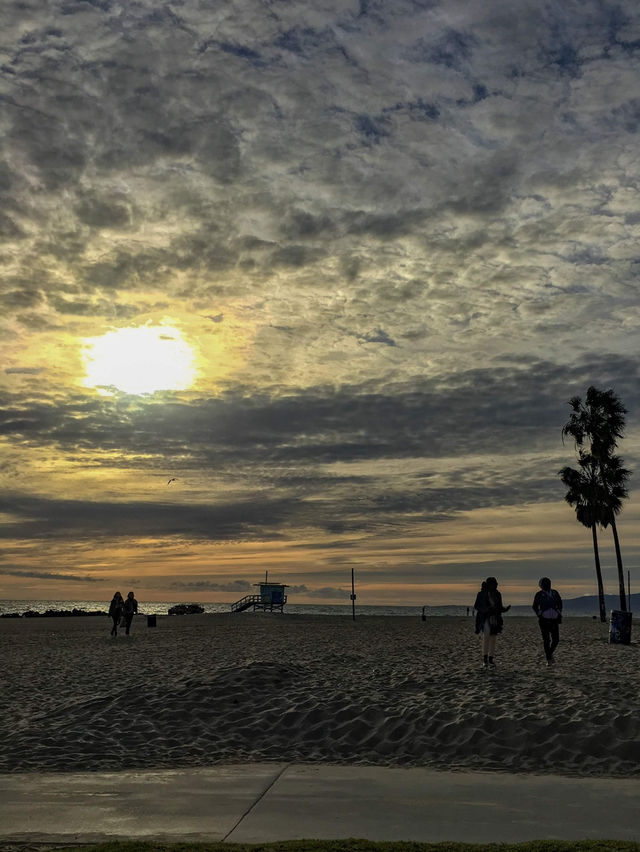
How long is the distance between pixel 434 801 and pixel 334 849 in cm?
195

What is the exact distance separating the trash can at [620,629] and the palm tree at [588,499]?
73.5 ft

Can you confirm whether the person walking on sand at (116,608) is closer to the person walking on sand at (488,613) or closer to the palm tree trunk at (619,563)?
the person walking on sand at (488,613)

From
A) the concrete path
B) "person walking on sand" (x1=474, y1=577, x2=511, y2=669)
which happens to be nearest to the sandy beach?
"person walking on sand" (x1=474, y1=577, x2=511, y2=669)

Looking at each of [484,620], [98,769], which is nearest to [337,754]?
[98,769]

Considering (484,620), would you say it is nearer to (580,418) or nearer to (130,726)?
(130,726)

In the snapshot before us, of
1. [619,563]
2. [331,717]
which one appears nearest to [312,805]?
[331,717]

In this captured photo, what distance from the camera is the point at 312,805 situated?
6934 millimetres

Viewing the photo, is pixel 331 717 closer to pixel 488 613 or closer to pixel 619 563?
pixel 488 613

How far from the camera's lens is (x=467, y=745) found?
993 centimetres

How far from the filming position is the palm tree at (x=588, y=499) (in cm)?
4969

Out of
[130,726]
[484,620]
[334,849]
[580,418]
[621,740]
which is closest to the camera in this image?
[334,849]

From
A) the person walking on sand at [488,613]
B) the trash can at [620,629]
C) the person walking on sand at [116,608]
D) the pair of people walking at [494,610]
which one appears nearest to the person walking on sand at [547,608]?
the pair of people walking at [494,610]

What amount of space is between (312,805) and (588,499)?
47593 mm

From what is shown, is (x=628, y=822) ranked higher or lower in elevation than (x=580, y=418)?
lower
